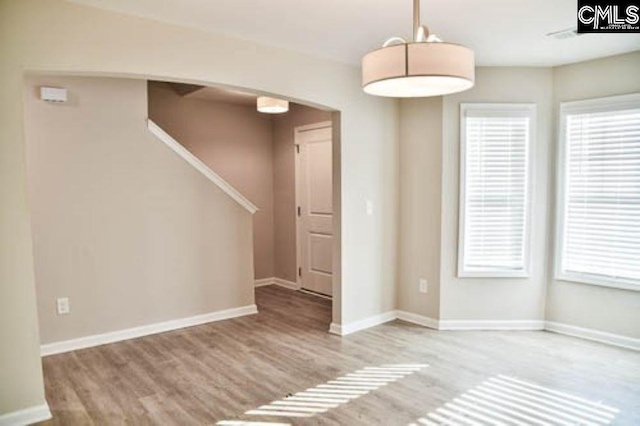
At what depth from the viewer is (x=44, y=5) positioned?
2492 millimetres

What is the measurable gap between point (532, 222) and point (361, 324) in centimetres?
186

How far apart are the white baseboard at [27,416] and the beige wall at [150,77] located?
38 millimetres

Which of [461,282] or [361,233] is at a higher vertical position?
[361,233]

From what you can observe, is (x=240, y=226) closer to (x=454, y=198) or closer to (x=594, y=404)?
(x=454, y=198)

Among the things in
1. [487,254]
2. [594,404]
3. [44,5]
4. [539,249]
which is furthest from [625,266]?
[44,5]

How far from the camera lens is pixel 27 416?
8.44 feet

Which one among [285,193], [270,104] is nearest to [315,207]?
[285,193]

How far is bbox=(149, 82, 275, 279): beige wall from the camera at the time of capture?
5379mm

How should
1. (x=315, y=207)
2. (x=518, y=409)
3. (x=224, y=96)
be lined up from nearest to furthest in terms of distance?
(x=518, y=409)
(x=224, y=96)
(x=315, y=207)

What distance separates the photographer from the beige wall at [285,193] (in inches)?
237

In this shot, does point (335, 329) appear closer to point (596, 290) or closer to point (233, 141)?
point (596, 290)

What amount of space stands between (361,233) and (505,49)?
2.00 metres

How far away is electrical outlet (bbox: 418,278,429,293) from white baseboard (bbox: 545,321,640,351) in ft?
3.77

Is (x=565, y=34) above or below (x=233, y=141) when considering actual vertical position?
above
